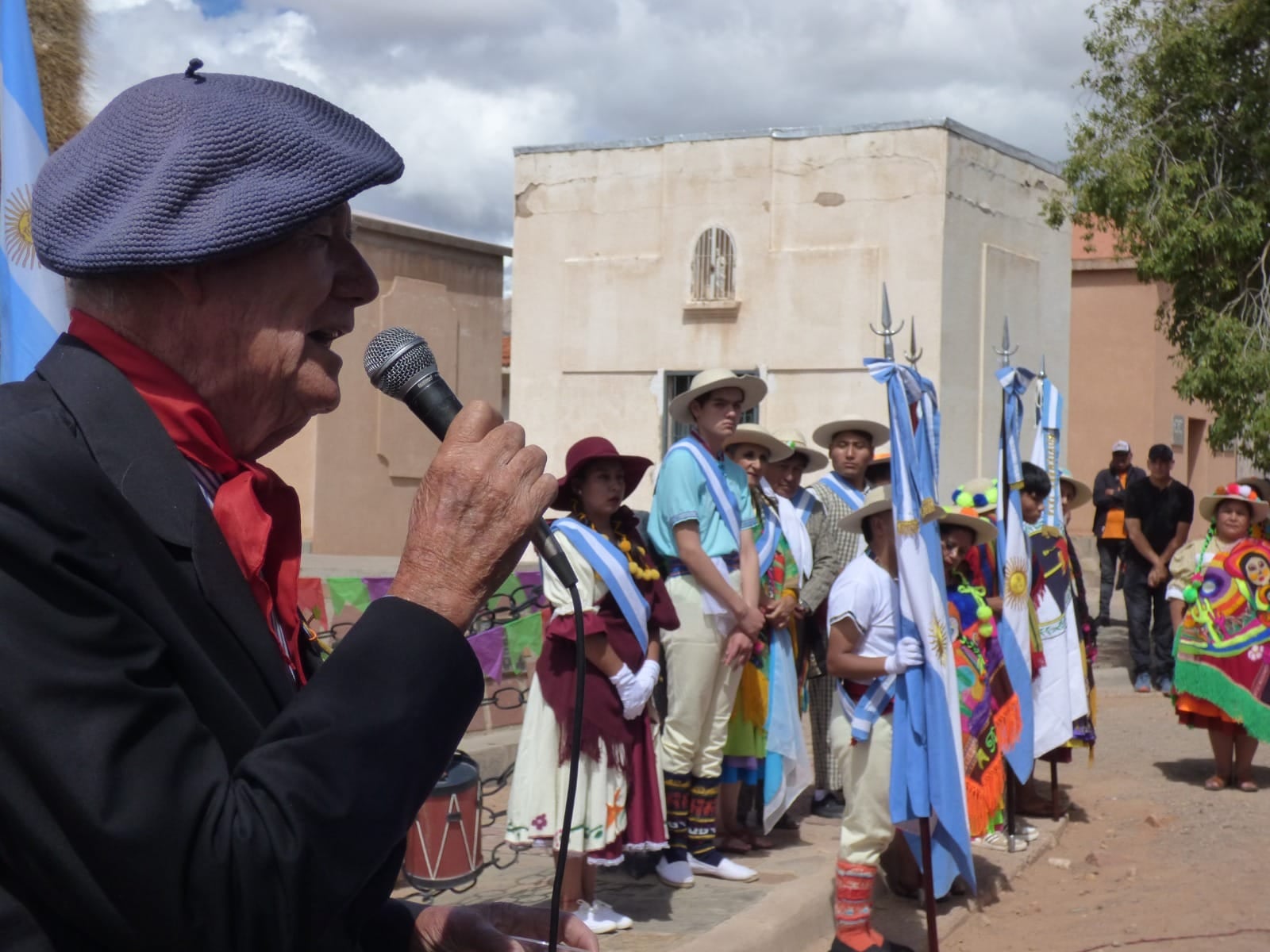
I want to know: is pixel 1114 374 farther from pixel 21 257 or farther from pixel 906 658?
pixel 21 257

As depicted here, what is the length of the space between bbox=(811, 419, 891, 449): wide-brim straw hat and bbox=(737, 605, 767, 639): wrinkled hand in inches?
91.8

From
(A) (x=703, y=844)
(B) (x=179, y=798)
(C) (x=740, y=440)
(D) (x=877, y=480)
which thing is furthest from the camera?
(D) (x=877, y=480)

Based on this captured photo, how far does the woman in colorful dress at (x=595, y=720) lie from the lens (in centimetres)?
552

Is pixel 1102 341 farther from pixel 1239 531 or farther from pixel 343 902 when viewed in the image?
pixel 343 902

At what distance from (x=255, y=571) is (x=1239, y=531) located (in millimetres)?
8954

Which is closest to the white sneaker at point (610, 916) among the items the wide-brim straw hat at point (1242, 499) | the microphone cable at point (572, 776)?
the microphone cable at point (572, 776)

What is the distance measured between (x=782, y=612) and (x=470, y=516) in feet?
19.4

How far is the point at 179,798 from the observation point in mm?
1098

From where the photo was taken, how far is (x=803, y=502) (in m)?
8.41

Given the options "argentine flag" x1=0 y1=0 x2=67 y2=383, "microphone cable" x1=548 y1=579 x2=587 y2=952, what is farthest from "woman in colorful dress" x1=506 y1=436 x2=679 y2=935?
"microphone cable" x1=548 y1=579 x2=587 y2=952

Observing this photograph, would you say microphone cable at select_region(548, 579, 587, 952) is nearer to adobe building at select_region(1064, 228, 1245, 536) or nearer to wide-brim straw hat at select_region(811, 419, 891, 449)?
wide-brim straw hat at select_region(811, 419, 891, 449)

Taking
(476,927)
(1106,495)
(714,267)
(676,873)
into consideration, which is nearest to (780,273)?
(714,267)

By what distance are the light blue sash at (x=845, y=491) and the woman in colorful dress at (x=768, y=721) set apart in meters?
1.17

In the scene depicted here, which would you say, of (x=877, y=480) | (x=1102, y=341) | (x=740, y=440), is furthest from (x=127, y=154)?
(x=1102, y=341)
